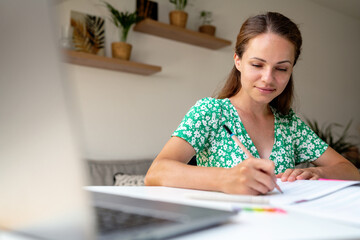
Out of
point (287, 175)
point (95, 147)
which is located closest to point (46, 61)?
point (287, 175)

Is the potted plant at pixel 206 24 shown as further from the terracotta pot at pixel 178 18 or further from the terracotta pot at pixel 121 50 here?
the terracotta pot at pixel 121 50

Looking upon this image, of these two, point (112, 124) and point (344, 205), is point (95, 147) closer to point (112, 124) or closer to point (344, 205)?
point (112, 124)

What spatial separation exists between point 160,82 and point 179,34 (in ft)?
1.38

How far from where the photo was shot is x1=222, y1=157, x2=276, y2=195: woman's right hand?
2.30 ft

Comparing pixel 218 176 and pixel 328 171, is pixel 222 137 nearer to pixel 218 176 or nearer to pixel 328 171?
pixel 328 171

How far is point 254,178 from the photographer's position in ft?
2.30

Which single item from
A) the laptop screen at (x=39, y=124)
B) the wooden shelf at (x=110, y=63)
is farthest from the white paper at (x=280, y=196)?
the wooden shelf at (x=110, y=63)

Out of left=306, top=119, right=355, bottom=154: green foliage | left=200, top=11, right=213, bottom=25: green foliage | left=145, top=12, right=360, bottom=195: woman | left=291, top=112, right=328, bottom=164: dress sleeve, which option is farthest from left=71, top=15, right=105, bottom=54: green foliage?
left=306, top=119, right=355, bottom=154: green foliage

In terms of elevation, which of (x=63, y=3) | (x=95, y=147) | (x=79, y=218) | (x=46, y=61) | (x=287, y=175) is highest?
(x=63, y=3)

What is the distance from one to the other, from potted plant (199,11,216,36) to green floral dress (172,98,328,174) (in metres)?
1.82

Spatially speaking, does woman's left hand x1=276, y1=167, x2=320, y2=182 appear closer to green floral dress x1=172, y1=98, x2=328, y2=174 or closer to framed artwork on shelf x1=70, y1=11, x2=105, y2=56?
green floral dress x1=172, y1=98, x2=328, y2=174

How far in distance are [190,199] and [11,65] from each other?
0.41m

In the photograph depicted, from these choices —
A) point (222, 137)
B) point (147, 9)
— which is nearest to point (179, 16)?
point (147, 9)

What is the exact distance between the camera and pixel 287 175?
1.04 metres
